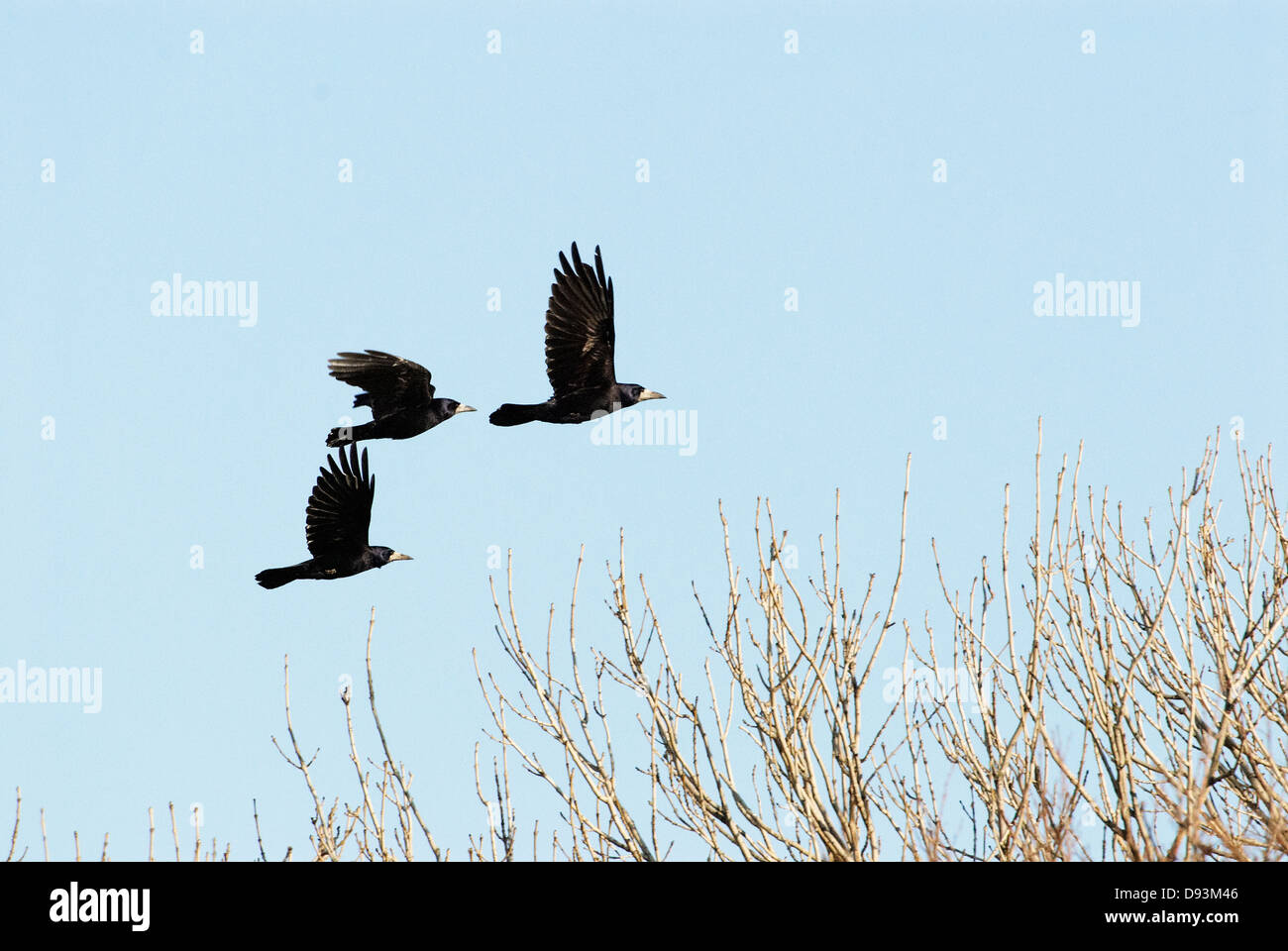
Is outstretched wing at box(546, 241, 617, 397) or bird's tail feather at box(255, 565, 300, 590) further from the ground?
outstretched wing at box(546, 241, 617, 397)

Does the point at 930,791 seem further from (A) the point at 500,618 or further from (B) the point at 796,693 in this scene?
(A) the point at 500,618

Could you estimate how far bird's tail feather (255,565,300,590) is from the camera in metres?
8.79

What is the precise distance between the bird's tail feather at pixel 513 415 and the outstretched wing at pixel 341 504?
2.59 ft

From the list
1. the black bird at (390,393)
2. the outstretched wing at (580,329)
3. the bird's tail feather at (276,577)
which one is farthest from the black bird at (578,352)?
the bird's tail feather at (276,577)

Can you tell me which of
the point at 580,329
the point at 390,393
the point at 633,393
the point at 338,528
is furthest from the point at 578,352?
the point at 338,528

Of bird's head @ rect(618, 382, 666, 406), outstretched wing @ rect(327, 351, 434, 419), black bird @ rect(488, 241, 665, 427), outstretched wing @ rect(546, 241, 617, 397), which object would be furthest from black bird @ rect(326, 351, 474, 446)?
bird's head @ rect(618, 382, 666, 406)

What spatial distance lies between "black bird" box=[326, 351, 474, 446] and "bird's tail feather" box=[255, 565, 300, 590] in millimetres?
945

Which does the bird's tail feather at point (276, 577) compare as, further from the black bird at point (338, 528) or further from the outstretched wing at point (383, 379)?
the outstretched wing at point (383, 379)

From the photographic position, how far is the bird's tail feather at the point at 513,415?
8.63m

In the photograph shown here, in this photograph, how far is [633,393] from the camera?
9.16 m

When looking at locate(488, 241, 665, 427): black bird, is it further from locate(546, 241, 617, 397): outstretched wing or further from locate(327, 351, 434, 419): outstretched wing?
locate(327, 351, 434, 419): outstretched wing

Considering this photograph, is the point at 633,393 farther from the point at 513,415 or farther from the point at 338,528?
the point at 338,528

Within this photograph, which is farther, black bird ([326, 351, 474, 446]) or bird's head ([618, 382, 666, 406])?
bird's head ([618, 382, 666, 406])
